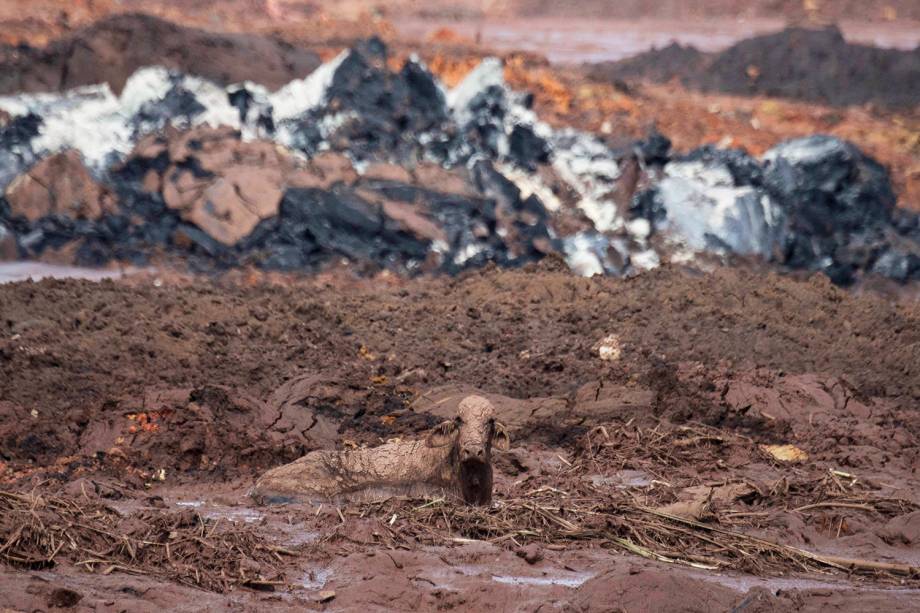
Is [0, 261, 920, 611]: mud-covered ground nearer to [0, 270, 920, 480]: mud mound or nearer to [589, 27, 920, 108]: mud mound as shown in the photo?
[0, 270, 920, 480]: mud mound

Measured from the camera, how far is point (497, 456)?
7.46 meters

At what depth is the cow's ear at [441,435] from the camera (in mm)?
6555

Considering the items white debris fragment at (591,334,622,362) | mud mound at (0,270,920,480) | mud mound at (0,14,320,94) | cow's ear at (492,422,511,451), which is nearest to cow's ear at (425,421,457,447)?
cow's ear at (492,422,511,451)

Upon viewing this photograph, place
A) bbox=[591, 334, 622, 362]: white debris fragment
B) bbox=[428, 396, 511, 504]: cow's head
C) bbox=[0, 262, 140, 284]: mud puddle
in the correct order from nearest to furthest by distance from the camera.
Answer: bbox=[428, 396, 511, 504]: cow's head < bbox=[591, 334, 622, 362]: white debris fragment < bbox=[0, 262, 140, 284]: mud puddle

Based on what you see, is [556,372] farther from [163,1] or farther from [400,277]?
[163,1]

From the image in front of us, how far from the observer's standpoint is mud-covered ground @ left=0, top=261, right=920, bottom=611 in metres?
4.82

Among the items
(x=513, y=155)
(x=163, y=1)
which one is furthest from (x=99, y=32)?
(x=163, y=1)

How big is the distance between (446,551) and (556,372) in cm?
409

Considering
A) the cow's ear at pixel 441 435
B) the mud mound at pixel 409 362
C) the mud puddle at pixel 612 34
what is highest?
the mud puddle at pixel 612 34

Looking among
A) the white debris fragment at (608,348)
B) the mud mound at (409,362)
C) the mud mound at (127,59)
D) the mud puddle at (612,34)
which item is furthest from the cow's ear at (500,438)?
the mud puddle at (612,34)

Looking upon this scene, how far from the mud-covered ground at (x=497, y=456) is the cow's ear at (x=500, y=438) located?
1.00 feet

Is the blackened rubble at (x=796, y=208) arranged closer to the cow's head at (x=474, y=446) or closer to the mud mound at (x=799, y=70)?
the mud mound at (x=799, y=70)

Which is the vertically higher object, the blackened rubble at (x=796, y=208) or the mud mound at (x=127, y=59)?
the mud mound at (x=127, y=59)

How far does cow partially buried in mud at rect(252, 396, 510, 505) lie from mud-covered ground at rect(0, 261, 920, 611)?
0.20 meters
